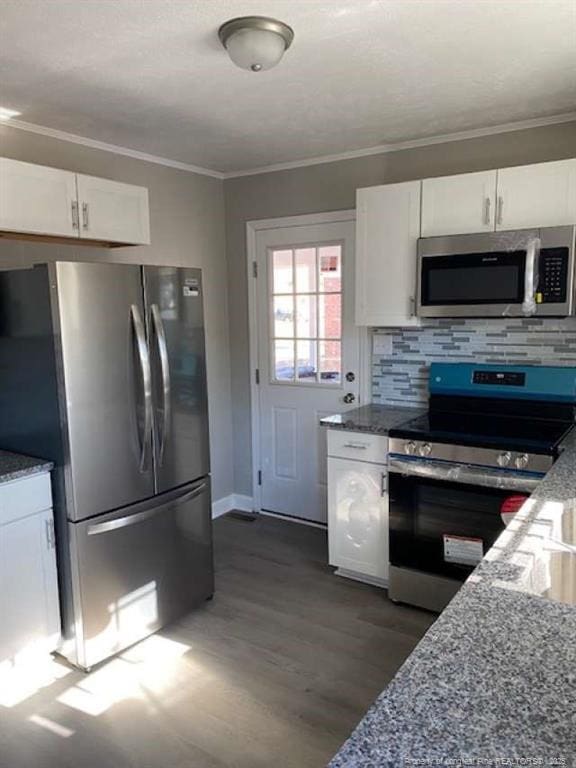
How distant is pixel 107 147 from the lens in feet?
10.4

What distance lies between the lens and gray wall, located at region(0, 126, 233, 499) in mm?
2969

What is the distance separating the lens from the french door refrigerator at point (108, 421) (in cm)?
229

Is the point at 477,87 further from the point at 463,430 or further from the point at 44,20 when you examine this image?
the point at 44,20

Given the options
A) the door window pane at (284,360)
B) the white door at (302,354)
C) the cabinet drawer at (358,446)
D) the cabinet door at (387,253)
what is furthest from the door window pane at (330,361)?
the cabinet drawer at (358,446)

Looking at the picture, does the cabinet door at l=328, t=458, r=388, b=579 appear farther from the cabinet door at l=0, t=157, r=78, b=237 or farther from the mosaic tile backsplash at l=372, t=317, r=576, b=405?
the cabinet door at l=0, t=157, r=78, b=237

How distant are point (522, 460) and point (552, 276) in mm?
837

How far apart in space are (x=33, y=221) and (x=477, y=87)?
6.47 ft

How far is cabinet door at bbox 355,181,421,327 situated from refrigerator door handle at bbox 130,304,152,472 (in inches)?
48.3

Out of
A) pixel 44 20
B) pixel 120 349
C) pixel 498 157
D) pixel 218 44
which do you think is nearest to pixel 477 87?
pixel 498 157

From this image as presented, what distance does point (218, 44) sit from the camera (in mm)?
1951

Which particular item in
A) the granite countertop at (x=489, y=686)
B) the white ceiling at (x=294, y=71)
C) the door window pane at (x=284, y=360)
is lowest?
the granite countertop at (x=489, y=686)

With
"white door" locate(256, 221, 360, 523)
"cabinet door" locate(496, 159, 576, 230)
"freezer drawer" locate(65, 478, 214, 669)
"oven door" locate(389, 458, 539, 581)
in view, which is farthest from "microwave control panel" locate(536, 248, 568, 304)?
"freezer drawer" locate(65, 478, 214, 669)

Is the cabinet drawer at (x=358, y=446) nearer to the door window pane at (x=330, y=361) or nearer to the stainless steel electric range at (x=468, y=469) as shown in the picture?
the stainless steel electric range at (x=468, y=469)

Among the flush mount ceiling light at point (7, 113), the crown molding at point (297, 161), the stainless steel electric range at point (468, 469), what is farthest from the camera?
the crown molding at point (297, 161)
